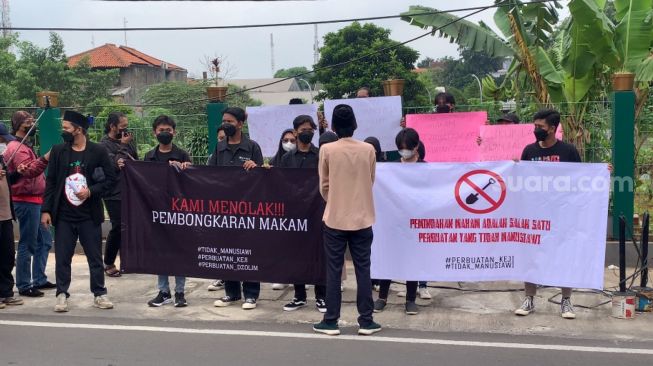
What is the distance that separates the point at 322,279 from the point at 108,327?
1.98 m

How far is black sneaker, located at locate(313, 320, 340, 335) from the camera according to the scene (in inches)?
227

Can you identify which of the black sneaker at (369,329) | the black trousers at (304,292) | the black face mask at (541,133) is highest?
the black face mask at (541,133)

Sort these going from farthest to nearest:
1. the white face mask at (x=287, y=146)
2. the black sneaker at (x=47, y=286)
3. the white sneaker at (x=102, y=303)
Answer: the black sneaker at (x=47, y=286) → the white face mask at (x=287, y=146) → the white sneaker at (x=102, y=303)

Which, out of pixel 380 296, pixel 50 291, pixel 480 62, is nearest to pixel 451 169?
pixel 380 296

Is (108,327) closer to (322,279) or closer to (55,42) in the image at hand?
(322,279)

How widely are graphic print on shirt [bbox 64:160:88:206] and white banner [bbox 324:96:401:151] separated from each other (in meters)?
3.03

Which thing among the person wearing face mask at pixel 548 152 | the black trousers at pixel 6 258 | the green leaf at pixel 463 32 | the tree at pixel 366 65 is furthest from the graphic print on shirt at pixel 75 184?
the tree at pixel 366 65

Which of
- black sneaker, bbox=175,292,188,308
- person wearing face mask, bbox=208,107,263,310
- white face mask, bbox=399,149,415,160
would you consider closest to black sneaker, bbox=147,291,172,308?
black sneaker, bbox=175,292,188,308

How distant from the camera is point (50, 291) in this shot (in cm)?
745

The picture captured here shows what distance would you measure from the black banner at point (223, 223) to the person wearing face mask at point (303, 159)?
19 centimetres

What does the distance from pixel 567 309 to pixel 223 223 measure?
3332mm

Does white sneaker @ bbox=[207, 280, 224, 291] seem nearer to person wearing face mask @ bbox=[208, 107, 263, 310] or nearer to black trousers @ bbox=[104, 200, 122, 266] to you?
person wearing face mask @ bbox=[208, 107, 263, 310]

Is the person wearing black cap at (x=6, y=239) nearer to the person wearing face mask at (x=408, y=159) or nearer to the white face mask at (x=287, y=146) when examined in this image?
the white face mask at (x=287, y=146)

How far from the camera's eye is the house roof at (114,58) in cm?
7069
